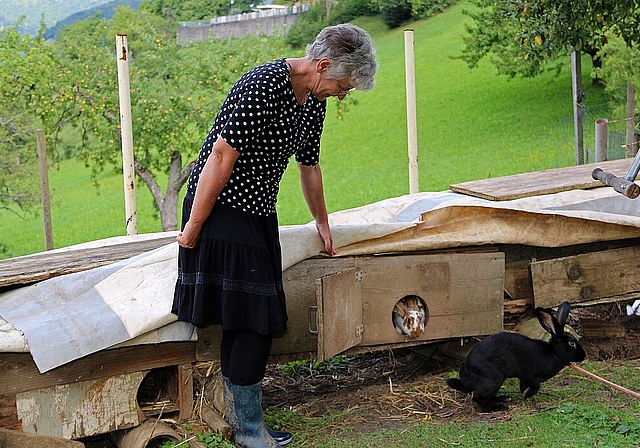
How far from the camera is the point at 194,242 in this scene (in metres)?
3.94

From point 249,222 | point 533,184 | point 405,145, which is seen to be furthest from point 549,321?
point 405,145

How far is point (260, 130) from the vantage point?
377 cm

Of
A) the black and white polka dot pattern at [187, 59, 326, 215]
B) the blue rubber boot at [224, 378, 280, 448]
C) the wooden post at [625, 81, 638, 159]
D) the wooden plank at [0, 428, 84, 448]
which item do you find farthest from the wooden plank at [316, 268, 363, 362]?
the wooden post at [625, 81, 638, 159]

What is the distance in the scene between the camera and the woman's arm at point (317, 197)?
4.50 meters

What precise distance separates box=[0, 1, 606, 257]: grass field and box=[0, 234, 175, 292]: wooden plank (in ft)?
27.4

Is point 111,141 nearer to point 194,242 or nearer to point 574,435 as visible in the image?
point 194,242

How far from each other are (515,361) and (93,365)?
2377 millimetres

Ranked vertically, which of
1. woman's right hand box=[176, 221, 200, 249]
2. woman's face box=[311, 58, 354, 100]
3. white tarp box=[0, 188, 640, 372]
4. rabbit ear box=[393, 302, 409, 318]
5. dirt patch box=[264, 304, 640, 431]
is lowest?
dirt patch box=[264, 304, 640, 431]

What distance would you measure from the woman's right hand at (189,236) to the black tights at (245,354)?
519 mm

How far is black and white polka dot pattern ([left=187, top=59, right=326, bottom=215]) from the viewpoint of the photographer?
3719 millimetres

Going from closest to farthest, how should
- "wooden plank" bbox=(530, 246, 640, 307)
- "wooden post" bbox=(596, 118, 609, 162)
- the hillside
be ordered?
"wooden plank" bbox=(530, 246, 640, 307) → "wooden post" bbox=(596, 118, 609, 162) → the hillside

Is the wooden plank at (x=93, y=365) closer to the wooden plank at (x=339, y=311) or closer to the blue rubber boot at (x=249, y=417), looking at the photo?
the blue rubber boot at (x=249, y=417)

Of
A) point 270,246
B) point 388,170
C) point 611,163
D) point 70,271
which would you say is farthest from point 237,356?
point 388,170

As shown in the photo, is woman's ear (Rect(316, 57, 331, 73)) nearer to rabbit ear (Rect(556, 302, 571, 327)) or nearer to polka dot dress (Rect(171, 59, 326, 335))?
polka dot dress (Rect(171, 59, 326, 335))
